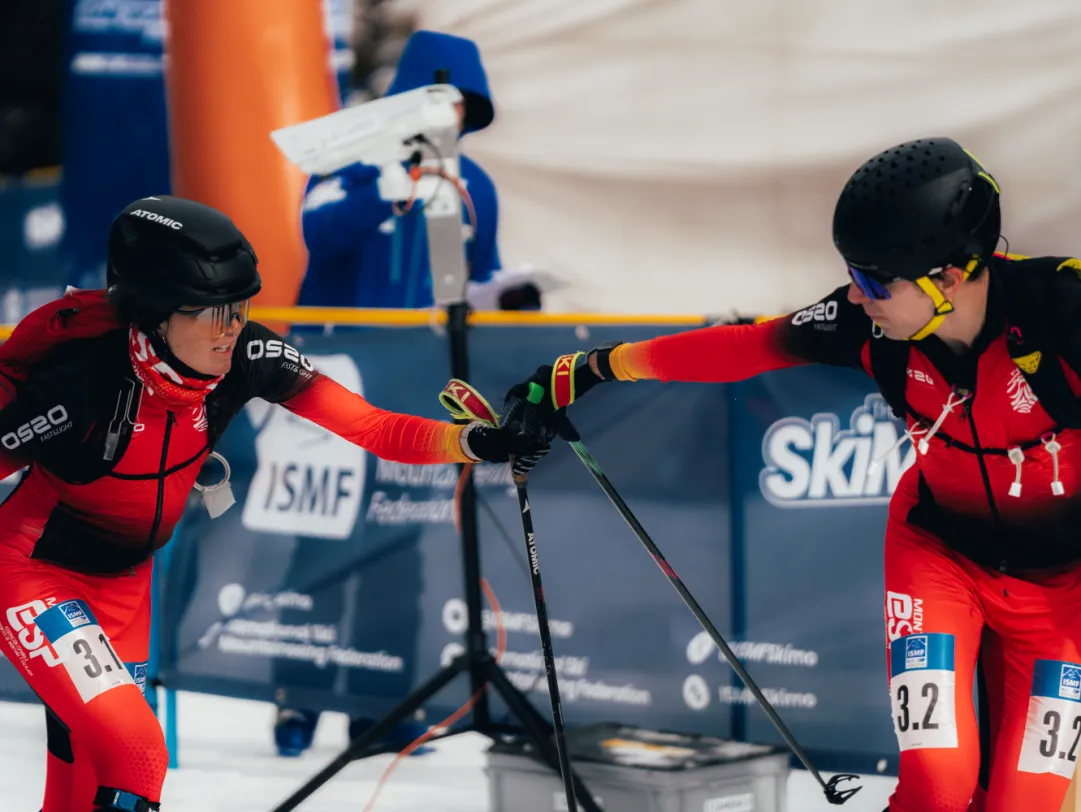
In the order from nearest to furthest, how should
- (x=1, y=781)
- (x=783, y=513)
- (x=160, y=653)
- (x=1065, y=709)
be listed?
(x=1065, y=709), (x=783, y=513), (x=1, y=781), (x=160, y=653)

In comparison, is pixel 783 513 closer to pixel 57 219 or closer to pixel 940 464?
pixel 940 464

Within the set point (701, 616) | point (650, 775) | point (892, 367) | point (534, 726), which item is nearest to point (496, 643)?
point (534, 726)

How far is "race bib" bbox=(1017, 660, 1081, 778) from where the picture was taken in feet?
10.4

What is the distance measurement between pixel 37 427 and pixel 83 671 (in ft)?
1.96

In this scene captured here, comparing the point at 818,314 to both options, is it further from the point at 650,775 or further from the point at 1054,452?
the point at 650,775

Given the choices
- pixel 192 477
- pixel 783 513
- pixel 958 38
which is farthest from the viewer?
pixel 958 38

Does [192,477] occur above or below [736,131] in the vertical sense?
below

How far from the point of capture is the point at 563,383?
3910 mm

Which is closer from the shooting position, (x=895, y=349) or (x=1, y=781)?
(x=895, y=349)

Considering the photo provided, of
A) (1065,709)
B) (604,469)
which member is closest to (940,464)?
(1065,709)

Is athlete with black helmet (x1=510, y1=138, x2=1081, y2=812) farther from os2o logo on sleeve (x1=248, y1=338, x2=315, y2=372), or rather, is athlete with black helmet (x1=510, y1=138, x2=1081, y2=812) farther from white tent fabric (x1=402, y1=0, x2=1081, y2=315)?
white tent fabric (x1=402, y1=0, x2=1081, y2=315)

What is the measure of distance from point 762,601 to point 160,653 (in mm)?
2632

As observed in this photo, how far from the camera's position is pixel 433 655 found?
5.30 meters

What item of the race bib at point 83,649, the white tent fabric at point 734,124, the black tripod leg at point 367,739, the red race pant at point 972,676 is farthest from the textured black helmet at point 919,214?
the white tent fabric at point 734,124
